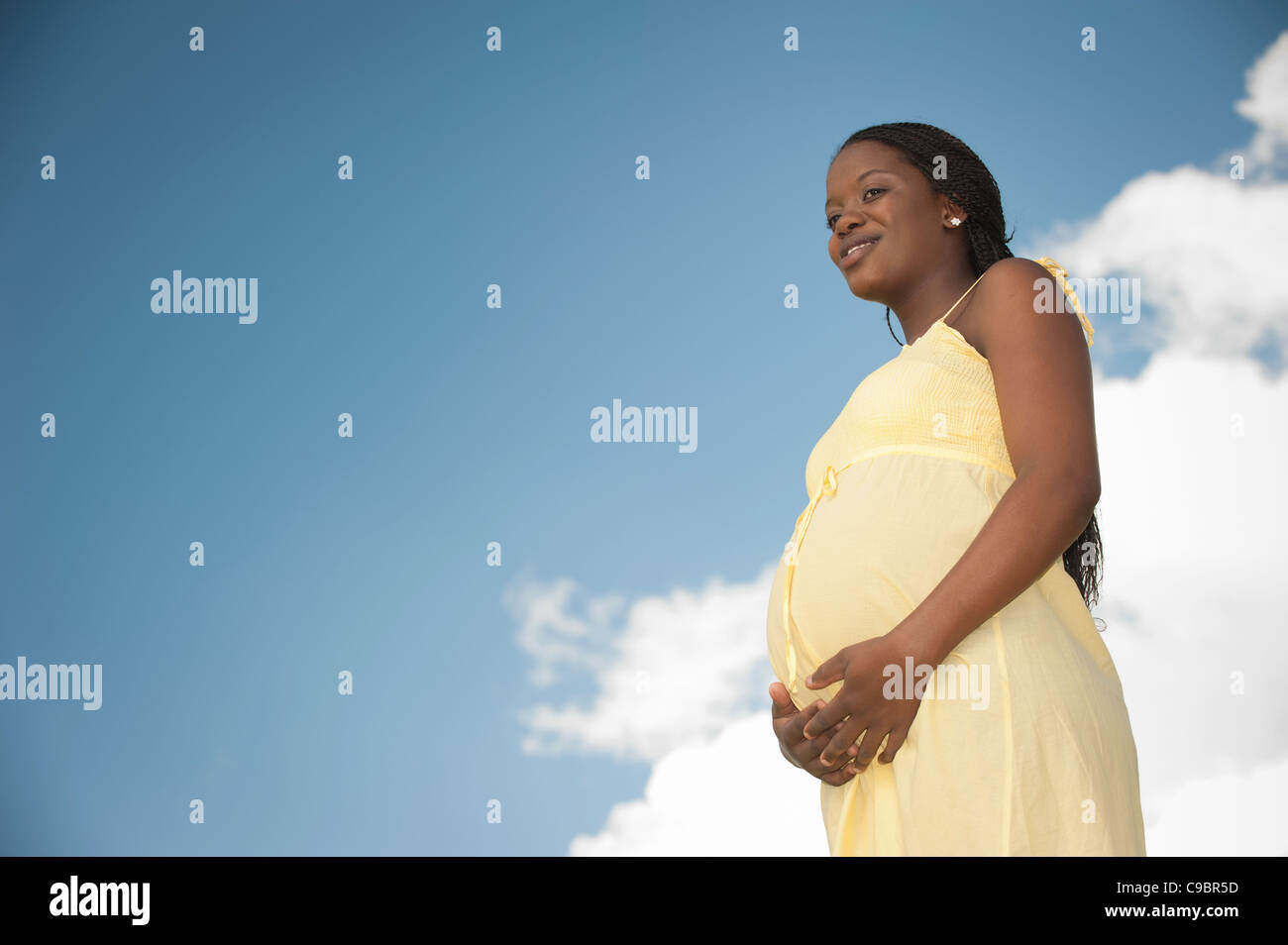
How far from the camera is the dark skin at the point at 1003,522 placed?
49.4 inches

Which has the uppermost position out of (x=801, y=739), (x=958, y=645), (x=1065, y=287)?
(x=1065, y=287)

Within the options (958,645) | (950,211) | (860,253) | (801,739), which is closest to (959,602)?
(958,645)

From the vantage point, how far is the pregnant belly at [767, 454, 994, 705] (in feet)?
4.49

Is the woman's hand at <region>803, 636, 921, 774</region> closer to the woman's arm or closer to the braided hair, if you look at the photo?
the woman's arm

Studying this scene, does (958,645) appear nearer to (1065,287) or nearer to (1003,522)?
(1003,522)

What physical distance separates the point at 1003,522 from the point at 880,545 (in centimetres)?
19

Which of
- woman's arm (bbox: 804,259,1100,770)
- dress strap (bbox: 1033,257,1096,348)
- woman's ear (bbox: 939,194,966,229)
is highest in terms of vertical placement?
woman's ear (bbox: 939,194,966,229)

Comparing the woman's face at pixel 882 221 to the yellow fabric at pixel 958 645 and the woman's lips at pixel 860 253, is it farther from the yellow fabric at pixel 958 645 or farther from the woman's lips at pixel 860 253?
the yellow fabric at pixel 958 645

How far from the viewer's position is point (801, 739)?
1.38 metres

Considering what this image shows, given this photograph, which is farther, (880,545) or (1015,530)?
(880,545)

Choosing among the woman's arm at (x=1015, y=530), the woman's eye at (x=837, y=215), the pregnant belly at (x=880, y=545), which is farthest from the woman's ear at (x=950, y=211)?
the pregnant belly at (x=880, y=545)

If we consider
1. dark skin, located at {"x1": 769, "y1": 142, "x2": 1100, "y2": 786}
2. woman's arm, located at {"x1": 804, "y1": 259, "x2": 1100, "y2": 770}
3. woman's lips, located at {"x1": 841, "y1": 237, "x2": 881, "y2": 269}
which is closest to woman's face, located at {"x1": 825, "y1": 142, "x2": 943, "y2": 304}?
woman's lips, located at {"x1": 841, "y1": 237, "x2": 881, "y2": 269}

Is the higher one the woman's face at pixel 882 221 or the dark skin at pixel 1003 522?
the woman's face at pixel 882 221
